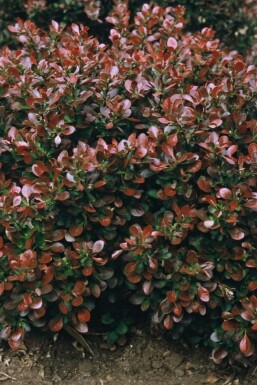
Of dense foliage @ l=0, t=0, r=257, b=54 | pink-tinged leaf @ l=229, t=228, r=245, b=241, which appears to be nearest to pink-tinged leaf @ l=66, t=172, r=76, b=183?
pink-tinged leaf @ l=229, t=228, r=245, b=241

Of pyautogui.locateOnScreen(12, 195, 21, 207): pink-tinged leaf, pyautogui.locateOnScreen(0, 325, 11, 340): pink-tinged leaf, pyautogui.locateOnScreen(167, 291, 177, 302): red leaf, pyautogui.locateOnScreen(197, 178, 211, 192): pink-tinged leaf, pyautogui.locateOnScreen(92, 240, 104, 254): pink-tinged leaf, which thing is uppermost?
pyautogui.locateOnScreen(197, 178, 211, 192): pink-tinged leaf

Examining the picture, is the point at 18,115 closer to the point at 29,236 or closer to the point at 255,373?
the point at 29,236

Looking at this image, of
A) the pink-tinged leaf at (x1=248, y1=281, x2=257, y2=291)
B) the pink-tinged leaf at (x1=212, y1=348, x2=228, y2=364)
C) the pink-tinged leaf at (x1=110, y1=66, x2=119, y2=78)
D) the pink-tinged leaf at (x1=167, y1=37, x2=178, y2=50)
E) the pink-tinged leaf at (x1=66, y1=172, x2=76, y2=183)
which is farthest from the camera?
the pink-tinged leaf at (x1=167, y1=37, x2=178, y2=50)

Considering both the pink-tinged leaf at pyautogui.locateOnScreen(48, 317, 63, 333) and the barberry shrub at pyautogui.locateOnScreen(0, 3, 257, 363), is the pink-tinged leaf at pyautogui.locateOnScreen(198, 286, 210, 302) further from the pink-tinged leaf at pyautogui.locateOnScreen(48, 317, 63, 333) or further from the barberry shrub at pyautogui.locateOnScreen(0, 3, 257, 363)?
the pink-tinged leaf at pyautogui.locateOnScreen(48, 317, 63, 333)

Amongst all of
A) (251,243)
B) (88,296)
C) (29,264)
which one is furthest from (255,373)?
(29,264)

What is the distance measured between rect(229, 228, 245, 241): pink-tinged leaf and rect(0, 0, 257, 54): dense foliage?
2.43 meters

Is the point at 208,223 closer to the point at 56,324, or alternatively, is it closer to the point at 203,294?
the point at 203,294

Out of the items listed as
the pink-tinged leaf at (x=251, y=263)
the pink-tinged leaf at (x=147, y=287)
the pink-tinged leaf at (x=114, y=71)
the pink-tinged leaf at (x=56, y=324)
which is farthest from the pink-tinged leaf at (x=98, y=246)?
the pink-tinged leaf at (x=114, y=71)

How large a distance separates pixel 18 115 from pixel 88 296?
0.86m

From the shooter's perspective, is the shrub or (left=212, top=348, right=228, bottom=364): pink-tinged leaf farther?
the shrub

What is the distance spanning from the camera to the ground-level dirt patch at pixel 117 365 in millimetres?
2953

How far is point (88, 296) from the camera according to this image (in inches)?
115

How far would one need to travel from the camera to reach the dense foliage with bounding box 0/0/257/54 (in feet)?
15.7

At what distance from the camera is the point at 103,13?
494 centimetres
